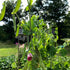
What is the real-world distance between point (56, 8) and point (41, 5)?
2015 mm

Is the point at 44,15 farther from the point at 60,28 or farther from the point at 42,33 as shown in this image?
the point at 42,33

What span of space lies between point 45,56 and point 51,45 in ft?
0.32

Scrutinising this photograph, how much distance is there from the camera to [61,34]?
14242 mm

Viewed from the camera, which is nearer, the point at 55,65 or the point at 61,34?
the point at 55,65

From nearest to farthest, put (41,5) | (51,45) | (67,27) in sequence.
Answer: (51,45)
(67,27)
(41,5)

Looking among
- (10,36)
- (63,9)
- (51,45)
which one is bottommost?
(10,36)

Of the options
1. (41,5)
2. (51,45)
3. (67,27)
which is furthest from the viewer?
(41,5)

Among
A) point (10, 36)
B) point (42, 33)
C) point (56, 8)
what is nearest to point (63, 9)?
point (56, 8)

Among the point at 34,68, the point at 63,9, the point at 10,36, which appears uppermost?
the point at 63,9

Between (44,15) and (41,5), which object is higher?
(41,5)

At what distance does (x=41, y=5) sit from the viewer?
15.4 meters

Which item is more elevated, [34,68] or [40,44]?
[40,44]

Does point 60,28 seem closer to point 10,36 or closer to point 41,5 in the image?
point 41,5

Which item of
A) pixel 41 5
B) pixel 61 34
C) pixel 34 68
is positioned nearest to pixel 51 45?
pixel 34 68
